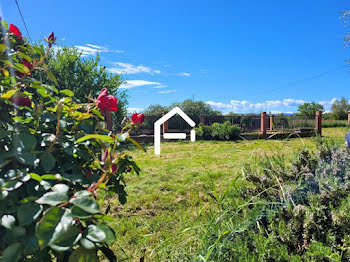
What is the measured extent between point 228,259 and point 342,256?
0.54 metres

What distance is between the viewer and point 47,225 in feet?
1.67

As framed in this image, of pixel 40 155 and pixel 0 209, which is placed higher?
pixel 40 155

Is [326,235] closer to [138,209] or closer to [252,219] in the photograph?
[252,219]

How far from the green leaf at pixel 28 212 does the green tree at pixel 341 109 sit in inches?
1091

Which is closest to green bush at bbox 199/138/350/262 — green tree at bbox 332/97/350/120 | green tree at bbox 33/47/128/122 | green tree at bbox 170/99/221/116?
green tree at bbox 33/47/128/122

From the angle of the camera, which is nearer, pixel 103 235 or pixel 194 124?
pixel 103 235

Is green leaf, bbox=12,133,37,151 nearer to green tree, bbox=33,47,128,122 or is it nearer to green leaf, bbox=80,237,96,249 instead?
green leaf, bbox=80,237,96,249

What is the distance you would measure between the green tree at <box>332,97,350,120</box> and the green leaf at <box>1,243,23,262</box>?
2773 centimetres

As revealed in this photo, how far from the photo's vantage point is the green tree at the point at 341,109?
23.4 metres

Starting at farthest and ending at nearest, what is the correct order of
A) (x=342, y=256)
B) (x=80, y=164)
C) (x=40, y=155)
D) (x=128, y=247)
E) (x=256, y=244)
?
(x=128, y=247) → (x=256, y=244) → (x=342, y=256) → (x=80, y=164) → (x=40, y=155)

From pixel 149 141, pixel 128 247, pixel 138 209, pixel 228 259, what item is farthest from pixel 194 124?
pixel 228 259

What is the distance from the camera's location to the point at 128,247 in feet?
7.27

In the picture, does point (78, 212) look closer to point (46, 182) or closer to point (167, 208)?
point (46, 182)

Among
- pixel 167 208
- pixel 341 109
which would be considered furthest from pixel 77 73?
pixel 341 109
